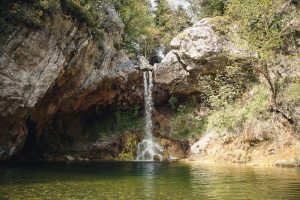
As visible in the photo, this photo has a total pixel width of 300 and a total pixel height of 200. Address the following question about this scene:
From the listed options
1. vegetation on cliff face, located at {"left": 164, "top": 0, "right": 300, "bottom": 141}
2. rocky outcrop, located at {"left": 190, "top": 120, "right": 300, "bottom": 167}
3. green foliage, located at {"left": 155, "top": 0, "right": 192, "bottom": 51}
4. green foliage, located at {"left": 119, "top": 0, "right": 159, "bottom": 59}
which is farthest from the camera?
green foliage, located at {"left": 155, "top": 0, "right": 192, "bottom": 51}

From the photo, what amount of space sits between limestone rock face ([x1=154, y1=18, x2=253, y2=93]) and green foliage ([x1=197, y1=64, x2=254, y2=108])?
100 cm

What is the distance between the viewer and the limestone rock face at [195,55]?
3950 cm

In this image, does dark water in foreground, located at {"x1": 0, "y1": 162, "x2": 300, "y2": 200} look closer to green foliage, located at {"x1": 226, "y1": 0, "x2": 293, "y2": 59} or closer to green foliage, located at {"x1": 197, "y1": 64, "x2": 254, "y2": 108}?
green foliage, located at {"x1": 226, "y1": 0, "x2": 293, "y2": 59}

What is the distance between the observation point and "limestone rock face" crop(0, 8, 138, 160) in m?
25.8

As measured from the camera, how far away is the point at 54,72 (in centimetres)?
2817

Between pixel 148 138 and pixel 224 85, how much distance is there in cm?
919

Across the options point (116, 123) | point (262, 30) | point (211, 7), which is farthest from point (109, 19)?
point (211, 7)

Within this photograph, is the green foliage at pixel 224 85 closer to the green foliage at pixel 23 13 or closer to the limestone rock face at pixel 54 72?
the limestone rock face at pixel 54 72

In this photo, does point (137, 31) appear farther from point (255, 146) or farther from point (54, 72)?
point (255, 146)

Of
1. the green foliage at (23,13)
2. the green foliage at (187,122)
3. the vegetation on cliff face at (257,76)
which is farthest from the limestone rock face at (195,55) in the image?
the green foliage at (23,13)

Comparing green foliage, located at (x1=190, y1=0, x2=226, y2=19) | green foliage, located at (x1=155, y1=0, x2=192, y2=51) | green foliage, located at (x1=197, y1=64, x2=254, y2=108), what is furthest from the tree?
green foliage, located at (x1=155, y1=0, x2=192, y2=51)

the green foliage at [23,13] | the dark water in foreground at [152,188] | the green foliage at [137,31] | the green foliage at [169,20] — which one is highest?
the green foliage at [169,20]

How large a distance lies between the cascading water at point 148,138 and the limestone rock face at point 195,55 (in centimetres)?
109

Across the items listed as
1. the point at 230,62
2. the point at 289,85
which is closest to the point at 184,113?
the point at 230,62
